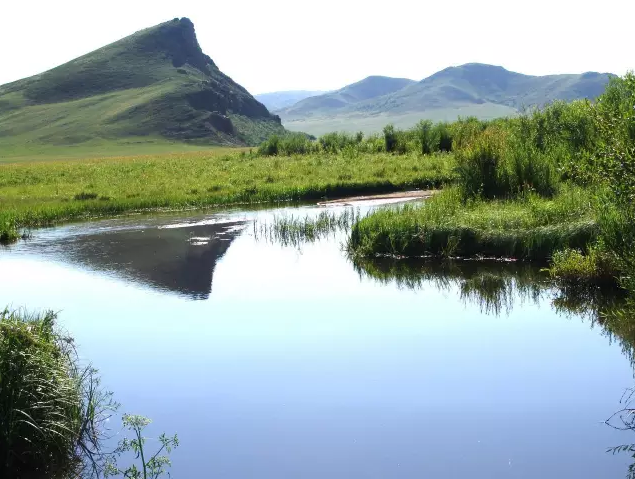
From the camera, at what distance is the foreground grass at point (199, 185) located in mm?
33875

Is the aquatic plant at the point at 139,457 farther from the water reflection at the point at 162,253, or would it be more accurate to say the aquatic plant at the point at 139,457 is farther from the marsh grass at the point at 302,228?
the marsh grass at the point at 302,228

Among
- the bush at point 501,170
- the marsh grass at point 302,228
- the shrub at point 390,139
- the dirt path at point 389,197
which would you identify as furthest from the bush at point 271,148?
the bush at point 501,170

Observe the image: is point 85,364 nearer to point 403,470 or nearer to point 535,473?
point 403,470

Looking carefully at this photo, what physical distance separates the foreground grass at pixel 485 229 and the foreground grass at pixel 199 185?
1424 centimetres

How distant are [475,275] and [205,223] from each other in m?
14.6

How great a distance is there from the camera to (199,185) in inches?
1554

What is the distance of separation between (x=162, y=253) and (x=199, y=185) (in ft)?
52.3

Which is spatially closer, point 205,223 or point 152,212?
point 205,223

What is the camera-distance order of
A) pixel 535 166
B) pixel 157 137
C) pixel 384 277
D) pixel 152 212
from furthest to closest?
pixel 157 137, pixel 152 212, pixel 535 166, pixel 384 277

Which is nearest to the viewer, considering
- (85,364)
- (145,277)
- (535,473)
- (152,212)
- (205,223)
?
(535,473)

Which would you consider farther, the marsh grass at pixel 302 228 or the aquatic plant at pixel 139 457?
the marsh grass at pixel 302 228

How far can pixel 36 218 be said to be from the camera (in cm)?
3159

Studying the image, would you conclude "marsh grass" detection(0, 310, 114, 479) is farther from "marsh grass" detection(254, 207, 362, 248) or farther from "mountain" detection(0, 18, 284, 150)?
"mountain" detection(0, 18, 284, 150)

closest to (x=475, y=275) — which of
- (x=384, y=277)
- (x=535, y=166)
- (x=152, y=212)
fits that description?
(x=384, y=277)
